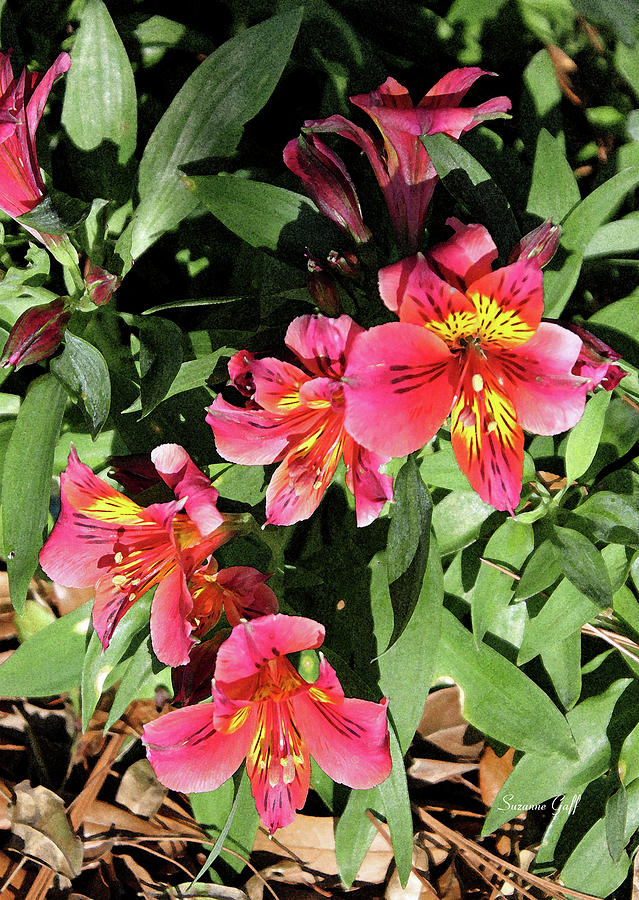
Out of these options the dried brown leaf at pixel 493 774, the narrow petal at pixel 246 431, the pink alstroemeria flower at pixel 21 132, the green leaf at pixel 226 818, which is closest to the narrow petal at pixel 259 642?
the narrow petal at pixel 246 431

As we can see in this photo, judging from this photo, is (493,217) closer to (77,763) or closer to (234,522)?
(234,522)

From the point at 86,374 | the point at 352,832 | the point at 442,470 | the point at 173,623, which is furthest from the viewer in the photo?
the point at 352,832

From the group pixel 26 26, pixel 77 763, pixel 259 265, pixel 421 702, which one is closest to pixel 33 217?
pixel 259 265

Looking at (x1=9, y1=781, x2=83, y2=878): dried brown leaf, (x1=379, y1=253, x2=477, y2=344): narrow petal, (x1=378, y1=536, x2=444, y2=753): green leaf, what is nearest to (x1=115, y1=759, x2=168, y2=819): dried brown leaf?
(x1=9, y1=781, x2=83, y2=878): dried brown leaf

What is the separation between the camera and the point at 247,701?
3.28 feet

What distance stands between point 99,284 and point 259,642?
2.09 feet

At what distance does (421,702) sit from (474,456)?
20.7 inches

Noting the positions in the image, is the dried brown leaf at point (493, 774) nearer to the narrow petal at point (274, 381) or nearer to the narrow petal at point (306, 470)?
the narrow petal at point (306, 470)

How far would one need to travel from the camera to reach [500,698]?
140 cm

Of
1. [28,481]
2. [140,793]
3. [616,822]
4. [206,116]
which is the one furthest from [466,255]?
[140,793]

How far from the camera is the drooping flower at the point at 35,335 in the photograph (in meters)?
1.17

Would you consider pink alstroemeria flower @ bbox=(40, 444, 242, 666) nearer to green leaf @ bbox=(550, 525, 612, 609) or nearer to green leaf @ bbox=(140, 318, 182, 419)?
green leaf @ bbox=(140, 318, 182, 419)

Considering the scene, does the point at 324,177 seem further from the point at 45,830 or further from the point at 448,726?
the point at 45,830

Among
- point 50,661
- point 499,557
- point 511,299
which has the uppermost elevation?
point 511,299
